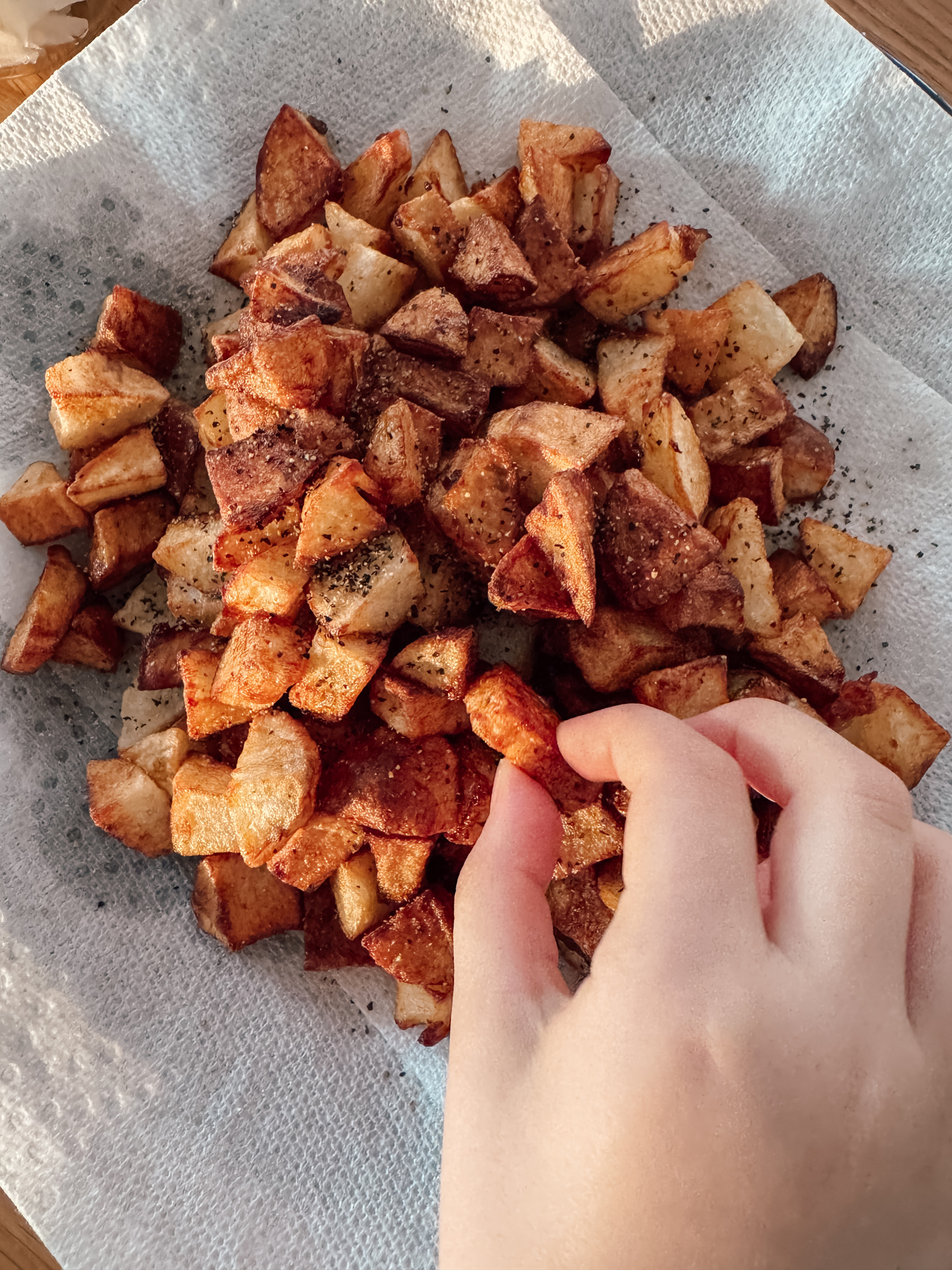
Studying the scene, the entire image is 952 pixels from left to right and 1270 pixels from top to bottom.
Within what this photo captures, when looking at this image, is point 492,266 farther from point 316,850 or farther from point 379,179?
point 316,850

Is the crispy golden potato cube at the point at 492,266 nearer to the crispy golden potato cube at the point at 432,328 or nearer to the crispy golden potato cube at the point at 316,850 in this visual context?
the crispy golden potato cube at the point at 432,328

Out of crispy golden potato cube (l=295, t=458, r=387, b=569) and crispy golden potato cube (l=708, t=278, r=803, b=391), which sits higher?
crispy golden potato cube (l=708, t=278, r=803, b=391)

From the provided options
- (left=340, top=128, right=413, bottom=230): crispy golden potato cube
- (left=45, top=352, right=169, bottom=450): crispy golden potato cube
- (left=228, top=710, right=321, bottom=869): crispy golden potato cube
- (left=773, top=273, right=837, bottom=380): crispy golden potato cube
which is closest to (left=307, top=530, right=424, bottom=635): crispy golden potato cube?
(left=228, top=710, right=321, bottom=869): crispy golden potato cube

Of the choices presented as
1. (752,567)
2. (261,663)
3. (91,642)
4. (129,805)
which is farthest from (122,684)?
(752,567)

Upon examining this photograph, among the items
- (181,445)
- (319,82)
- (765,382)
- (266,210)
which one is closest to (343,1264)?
(181,445)

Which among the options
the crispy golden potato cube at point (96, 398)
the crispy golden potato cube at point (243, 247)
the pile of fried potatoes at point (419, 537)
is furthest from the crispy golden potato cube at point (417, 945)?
the crispy golden potato cube at point (243, 247)

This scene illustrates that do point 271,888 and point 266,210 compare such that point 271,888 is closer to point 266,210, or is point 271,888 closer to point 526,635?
point 526,635

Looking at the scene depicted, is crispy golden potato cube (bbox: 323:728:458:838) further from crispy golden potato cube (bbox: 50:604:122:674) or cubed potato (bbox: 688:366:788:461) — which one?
cubed potato (bbox: 688:366:788:461)
